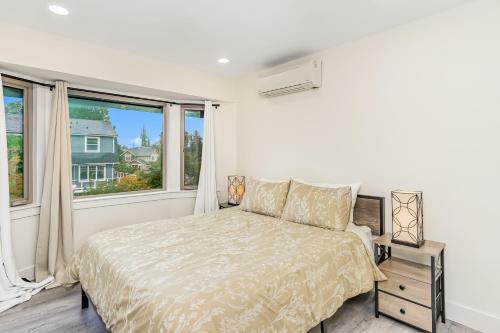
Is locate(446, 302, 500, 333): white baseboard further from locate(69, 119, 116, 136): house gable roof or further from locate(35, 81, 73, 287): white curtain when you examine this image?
locate(69, 119, 116, 136): house gable roof

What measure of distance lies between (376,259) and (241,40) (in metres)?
2.50

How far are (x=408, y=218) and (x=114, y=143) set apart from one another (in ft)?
11.7

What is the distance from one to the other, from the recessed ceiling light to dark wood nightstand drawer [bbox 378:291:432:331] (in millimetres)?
3490

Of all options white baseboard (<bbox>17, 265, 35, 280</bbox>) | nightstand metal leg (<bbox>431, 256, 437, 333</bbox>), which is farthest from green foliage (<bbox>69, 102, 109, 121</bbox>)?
nightstand metal leg (<bbox>431, 256, 437, 333</bbox>)

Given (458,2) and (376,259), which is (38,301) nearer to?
(376,259)

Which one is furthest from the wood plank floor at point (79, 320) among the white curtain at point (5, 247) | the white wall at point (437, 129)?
the white wall at point (437, 129)

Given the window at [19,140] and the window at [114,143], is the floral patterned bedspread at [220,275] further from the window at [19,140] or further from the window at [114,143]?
the window at [114,143]

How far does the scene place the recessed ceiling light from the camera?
2166 mm

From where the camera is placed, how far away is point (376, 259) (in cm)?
249

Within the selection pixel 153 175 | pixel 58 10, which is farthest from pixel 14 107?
pixel 153 175

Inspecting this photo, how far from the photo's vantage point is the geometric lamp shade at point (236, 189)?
12.8 feet

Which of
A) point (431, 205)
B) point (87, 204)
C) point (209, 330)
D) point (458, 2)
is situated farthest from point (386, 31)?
point (87, 204)

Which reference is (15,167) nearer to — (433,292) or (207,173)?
(207,173)

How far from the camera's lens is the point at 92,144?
138 inches
